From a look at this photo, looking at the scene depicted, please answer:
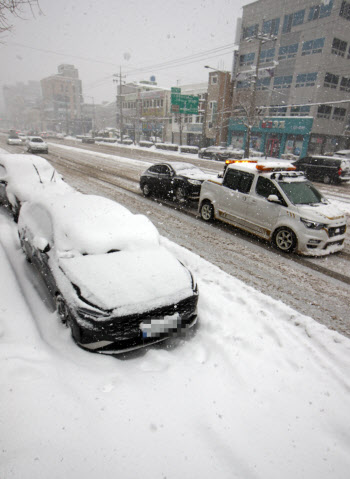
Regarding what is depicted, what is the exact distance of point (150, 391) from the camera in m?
2.91

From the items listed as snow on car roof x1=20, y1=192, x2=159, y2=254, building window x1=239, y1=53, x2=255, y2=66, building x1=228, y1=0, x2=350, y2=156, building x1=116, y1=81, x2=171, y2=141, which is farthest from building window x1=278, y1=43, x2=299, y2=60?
snow on car roof x1=20, y1=192, x2=159, y2=254

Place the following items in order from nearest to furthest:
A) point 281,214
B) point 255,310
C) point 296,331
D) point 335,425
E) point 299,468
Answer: point 299,468 < point 335,425 < point 296,331 < point 255,310 < point 281,214

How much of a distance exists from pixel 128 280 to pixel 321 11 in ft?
150

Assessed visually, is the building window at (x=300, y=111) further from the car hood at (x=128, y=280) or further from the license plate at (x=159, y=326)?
the license plate at (x=159, y=326)

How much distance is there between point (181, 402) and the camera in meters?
2.83

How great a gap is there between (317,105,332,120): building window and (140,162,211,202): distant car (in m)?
31.2

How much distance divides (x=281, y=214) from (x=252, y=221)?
34.3 inches

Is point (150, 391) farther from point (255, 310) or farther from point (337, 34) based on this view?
point (337, 34)

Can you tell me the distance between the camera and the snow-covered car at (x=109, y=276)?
3.12 m

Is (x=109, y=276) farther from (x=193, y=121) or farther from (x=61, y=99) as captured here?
(x=61, y=99)

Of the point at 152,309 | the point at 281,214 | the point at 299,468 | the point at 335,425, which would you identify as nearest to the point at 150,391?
the point at 152,309

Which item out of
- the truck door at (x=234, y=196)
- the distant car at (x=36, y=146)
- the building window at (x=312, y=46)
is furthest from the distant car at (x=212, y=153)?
the truck door at (x=234, y=196)

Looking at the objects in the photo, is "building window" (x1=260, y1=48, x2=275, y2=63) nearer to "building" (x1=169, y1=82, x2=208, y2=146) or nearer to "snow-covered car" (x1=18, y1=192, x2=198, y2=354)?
"building" (x1=169, y1=82, x2=208, y2=146)

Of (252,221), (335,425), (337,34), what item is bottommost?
(335,425)
